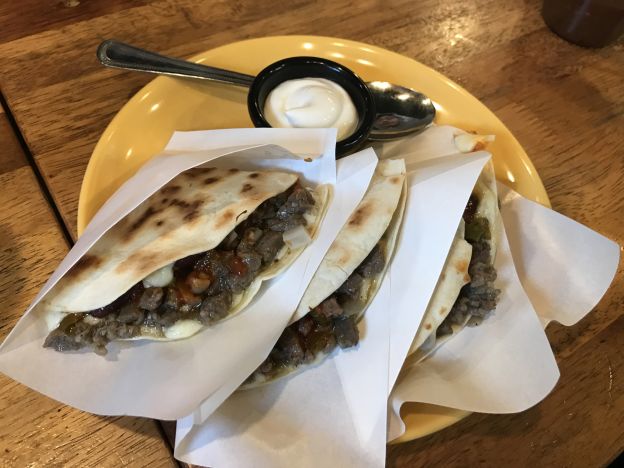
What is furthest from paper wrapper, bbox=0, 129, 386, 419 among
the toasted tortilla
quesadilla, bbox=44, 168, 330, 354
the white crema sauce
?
the toasted tortilla

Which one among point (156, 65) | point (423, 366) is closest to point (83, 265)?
point (156, 65)

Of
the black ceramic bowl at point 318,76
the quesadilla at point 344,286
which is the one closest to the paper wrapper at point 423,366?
the quesadilla at point 344,286

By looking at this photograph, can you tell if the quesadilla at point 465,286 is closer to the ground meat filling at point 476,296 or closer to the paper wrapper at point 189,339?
the ground meat filling at point 476,296

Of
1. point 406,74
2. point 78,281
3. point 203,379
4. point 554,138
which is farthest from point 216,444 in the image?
point 554,138

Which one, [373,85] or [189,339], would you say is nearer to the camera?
[189,339]

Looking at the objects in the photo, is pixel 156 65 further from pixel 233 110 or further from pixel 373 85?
pixel 373 85

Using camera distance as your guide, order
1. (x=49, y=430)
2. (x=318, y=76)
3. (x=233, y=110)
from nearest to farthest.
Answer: (x=49, y=430) → (x=318, y=76) → (x=233, y=110)

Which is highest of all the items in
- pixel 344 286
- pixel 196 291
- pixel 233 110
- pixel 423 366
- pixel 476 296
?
pixel 233 110
